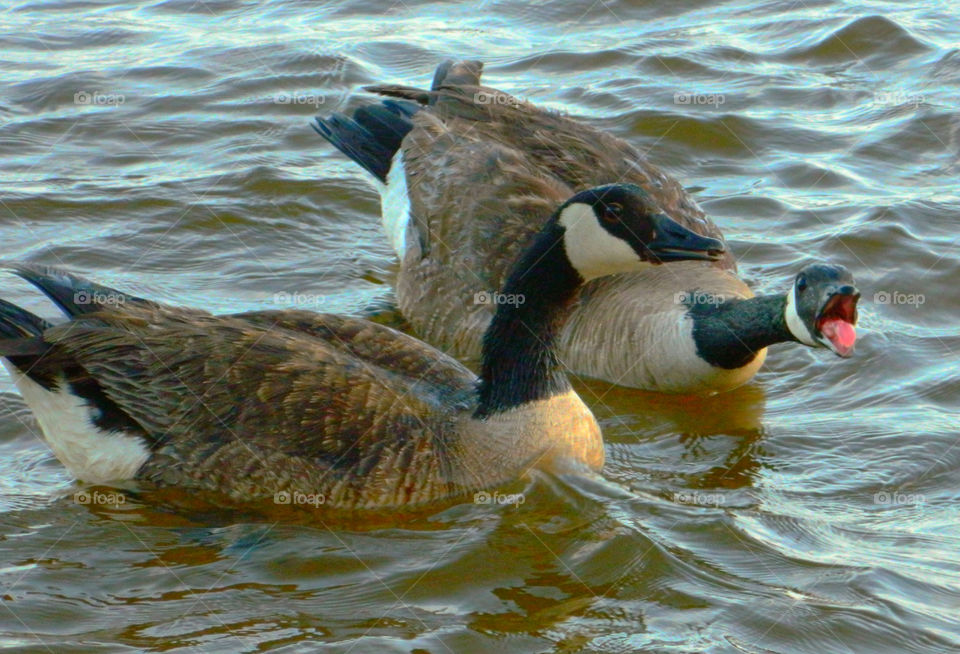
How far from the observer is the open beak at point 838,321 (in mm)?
8219

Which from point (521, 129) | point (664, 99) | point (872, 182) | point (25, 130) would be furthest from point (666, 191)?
point (25, 130)

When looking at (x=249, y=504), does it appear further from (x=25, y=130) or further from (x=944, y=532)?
(x=25, y=130)

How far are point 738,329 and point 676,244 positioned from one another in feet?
4.76

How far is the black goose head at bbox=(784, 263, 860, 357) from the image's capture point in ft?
27.0

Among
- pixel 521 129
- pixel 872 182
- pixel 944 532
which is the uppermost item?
pixel 521 129

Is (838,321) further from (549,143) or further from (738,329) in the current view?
(549,143)

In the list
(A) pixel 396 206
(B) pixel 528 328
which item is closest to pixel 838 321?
(B) pixel 528 328

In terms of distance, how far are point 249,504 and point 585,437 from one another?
186cm

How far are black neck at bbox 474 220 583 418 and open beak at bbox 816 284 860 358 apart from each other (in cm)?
150

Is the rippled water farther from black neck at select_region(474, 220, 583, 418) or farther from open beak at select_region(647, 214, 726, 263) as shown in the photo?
open beak at select_region(647, 214, 726, 263)

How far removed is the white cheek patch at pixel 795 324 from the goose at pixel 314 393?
113 centimetres

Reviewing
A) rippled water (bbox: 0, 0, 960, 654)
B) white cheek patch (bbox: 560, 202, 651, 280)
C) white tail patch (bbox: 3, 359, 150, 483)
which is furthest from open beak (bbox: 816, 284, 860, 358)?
white tail patch (bbox: 3, 359, 150, 483)

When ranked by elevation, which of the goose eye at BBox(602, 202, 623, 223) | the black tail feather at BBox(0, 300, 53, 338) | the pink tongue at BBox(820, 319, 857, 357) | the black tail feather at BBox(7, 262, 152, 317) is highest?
the goose eye at BBox(602, 202, 623, 223)

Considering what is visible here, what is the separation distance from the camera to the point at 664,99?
13.8 metres
